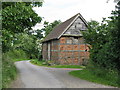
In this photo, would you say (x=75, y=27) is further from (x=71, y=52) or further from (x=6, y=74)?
(x=6, y=74)

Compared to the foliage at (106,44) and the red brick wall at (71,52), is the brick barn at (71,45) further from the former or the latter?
the foliage at (106,44)

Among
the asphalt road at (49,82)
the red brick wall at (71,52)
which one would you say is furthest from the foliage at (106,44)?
the red brick wall at (71,52)

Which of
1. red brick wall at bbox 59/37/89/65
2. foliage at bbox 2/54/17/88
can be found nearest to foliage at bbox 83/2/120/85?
foliage at bbox 2/54/17/88

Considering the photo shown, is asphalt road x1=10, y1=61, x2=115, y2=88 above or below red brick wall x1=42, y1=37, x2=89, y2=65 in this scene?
below

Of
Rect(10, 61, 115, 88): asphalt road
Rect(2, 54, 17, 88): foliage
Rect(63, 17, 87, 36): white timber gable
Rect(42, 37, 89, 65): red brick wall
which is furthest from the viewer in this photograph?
Rect(63, 17, 87, 36): white timber gable

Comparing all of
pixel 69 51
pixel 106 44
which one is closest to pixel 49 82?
pixel 106 44

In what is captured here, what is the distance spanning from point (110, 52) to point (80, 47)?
45.5ft

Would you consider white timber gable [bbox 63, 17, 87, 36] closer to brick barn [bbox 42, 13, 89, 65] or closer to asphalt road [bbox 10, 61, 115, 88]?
brick barn [bbox 42, 13, 89, 65]

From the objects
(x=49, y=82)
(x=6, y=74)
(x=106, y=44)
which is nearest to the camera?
(x=6, y=74)

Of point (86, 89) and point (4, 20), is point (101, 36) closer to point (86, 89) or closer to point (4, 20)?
point (86, 89)

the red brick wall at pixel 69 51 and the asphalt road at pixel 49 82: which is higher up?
the red brick wall at pixel 69 51

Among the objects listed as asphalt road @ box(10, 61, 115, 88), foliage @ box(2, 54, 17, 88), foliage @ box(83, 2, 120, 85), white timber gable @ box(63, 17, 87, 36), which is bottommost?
asphalt road @ box(10, 61, 115, 88)

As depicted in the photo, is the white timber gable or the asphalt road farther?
the white timber gable

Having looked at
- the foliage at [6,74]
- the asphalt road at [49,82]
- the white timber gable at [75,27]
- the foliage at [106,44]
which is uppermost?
the white timber gable at [75,27]
